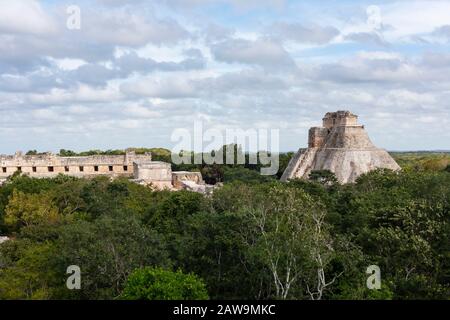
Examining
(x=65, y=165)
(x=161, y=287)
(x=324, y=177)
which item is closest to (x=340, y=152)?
(x=324, y=177)

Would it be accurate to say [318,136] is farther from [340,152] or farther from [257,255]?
[257,255]

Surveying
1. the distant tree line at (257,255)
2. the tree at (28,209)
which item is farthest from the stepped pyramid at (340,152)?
the tree at (28,209)

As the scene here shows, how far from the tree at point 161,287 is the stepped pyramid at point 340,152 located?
22259 millimetres

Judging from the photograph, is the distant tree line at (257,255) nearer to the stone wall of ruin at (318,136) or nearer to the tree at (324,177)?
the tree at (324,177)

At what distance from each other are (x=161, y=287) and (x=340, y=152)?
80.5 feet

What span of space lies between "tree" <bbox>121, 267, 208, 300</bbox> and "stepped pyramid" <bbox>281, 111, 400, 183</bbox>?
22.3 metres

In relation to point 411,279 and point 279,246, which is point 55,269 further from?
point 411,279

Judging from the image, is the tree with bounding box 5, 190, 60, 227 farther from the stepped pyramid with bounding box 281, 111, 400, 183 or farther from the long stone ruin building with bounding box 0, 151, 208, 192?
the stepped pyramid with bounding box 281, 111, 400, 183

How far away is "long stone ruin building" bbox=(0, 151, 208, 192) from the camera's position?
38.7 metres

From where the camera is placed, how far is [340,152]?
34.9m

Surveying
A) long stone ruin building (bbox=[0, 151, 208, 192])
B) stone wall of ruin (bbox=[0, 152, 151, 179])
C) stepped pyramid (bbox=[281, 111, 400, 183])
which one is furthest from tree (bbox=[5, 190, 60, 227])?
stepped pyramid (bbox=[281, 111, 400, 183])

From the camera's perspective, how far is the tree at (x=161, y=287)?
1247cm
